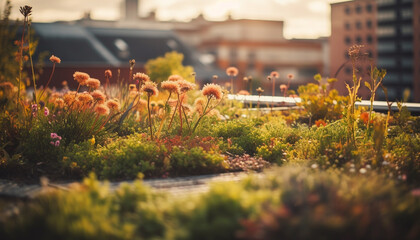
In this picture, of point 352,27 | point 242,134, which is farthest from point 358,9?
point 242,134

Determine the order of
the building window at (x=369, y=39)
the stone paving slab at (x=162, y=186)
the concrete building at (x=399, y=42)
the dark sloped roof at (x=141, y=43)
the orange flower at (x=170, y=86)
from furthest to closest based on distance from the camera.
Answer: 1. the building window at (x=369, y=39)
2. the concrete building at (x=399, y=42)
3. the dark sloped roof at (x=141, y=43)
4. the orange flower at (x=170, y=86)
5. the stone paving slab at (x=162, y=186)

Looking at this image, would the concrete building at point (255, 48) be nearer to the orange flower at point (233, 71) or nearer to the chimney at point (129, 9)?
the chimney at point (129, 9)

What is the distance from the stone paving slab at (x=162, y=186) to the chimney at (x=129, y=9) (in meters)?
76.4

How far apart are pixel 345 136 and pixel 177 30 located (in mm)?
58199

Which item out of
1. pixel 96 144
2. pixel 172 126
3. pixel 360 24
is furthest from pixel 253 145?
pixel 360 24

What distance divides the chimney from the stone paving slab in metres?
76.4

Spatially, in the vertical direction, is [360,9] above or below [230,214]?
above

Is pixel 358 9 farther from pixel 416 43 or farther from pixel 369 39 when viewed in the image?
pixel 416 43

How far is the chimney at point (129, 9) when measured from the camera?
7731cm

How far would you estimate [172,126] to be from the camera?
6.31m

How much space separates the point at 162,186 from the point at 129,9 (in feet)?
253

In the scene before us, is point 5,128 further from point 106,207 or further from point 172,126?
point 106,207

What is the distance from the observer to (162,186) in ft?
13.7

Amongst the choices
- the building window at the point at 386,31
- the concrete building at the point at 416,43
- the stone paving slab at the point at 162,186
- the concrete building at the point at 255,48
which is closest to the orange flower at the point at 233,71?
the stone paving slab at the point at 162,186
